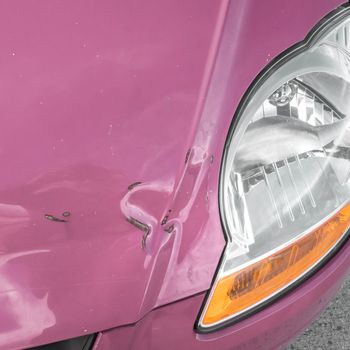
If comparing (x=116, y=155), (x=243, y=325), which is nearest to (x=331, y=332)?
(x=243, y=325)

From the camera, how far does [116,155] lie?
1109 mm

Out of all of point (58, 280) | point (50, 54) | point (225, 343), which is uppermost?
point (50, 54)

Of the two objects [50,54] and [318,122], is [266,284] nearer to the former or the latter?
[318,122]

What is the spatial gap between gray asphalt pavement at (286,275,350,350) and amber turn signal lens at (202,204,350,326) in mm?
791

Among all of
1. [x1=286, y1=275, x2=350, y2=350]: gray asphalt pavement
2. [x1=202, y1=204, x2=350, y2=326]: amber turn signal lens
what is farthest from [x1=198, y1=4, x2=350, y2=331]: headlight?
[x1=286, y1=275, x2=350, y2=350]: gray asphalt pavement

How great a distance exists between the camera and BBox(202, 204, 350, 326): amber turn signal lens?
123 cm

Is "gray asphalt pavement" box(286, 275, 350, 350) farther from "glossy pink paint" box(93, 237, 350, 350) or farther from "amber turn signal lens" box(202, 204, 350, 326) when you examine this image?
"amber turn signal lens" box(202, 204, 350, 326)

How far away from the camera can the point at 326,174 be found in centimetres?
133

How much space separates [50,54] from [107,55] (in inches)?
3.8

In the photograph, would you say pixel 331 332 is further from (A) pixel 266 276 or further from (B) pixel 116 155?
(B) pixel 116 155

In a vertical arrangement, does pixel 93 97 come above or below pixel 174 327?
above

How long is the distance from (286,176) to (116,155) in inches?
14.3

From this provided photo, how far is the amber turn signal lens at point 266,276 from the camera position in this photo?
48.4 inches

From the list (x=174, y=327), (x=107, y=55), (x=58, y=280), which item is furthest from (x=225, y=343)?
(x=107, y=55)
